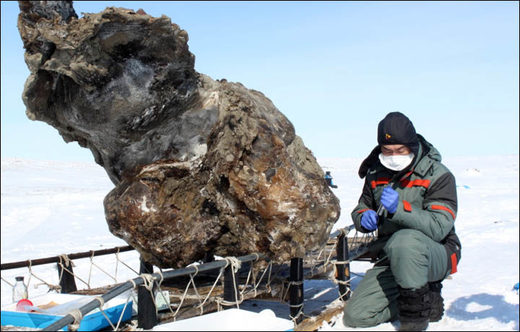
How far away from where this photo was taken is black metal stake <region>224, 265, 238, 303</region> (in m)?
4.00

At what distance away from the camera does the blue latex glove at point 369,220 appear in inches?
134

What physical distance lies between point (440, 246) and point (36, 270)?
25.8 feet

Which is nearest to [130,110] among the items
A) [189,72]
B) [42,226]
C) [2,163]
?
[189,72]

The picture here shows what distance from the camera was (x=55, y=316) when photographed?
11.2ft

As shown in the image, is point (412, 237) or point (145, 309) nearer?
point (412, 237)

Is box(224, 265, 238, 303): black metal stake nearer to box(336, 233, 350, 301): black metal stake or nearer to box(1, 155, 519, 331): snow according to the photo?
box(1, 155, 519, 331): snow

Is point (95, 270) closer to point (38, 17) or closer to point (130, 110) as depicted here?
point (130, 110)

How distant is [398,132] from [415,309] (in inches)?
45.9

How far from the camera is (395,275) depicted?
10.1ft

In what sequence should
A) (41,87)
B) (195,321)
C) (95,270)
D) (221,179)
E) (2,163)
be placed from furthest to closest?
(2,163) → (95,270) → (221,179) → (41,87) → (195,321)

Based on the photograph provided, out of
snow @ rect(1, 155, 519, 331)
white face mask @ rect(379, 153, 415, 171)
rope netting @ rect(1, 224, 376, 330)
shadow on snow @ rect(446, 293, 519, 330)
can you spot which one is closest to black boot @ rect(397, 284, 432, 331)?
snow @ rect(1, 155, 519, 331)

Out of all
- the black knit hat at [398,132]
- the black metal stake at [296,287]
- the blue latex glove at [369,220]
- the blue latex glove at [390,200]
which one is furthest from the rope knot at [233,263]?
the black knit hat at [398,132]

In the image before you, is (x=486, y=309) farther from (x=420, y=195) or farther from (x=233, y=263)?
(x=233, y=263)

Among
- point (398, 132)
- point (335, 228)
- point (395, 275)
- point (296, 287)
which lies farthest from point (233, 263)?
point (335, 228)
